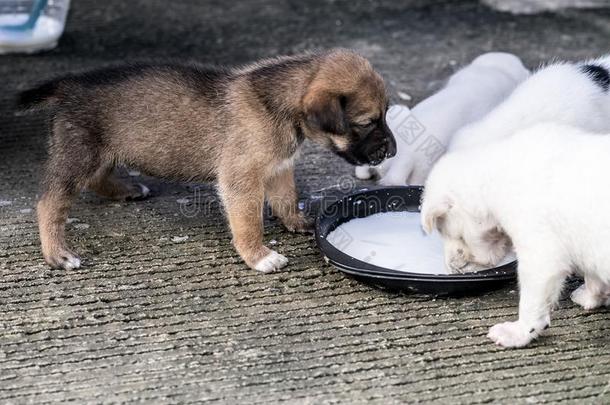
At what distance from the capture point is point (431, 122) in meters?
3.92

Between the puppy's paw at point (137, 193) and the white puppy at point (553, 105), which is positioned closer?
the white puppy at point (553, 105)

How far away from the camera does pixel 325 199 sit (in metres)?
3.87

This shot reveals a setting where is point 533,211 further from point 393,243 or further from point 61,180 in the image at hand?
point 61,180

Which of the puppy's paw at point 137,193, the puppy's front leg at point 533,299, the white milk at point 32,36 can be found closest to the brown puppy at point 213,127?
the puppy's paw at point 137,193

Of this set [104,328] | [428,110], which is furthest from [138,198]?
[428,110]

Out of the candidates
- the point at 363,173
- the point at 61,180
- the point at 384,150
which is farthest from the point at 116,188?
the point at 384,150

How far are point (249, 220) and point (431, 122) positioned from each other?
1.05 metres

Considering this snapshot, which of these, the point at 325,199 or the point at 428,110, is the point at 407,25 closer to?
the point at 428,110

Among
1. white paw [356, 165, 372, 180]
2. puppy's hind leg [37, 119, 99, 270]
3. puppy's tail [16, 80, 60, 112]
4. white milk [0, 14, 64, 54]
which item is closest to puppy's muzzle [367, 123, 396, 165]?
white paw [356, 165, 372, 180]

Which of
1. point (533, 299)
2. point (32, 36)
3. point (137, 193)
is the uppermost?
point (533, 299)

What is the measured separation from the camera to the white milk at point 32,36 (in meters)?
5.23

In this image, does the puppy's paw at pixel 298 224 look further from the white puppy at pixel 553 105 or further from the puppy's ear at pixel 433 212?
the puppy's ear at pixel 433 212

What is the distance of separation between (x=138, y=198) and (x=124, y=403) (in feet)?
4.77

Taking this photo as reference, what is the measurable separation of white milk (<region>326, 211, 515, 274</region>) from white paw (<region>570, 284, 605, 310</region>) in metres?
0.25
